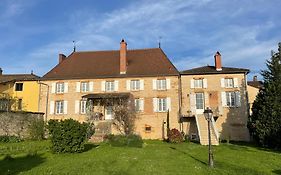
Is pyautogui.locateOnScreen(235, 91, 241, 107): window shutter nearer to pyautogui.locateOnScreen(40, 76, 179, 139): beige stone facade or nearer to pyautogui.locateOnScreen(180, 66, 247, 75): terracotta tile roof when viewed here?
pyautogui.locateOnScreen(180, 66, 247, 75): terracotta tile roof

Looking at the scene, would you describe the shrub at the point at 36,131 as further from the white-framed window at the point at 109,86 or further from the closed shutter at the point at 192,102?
the closed shutter at the point at 192,102

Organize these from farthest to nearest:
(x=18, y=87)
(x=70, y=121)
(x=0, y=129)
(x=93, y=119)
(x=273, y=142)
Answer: (x=18, y=87)
(x=93, y=119)
(x=0, y=129)
(x=273, y=142)
(x=70, y=121)

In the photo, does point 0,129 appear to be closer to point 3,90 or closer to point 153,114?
point 3,90

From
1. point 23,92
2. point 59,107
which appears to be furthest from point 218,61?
point 23,92

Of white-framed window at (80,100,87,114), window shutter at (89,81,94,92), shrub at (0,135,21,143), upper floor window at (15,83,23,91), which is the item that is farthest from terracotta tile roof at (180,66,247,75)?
upper floor window at (15,83,23,91)

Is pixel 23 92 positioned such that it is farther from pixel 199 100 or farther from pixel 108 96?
pixel 199 100

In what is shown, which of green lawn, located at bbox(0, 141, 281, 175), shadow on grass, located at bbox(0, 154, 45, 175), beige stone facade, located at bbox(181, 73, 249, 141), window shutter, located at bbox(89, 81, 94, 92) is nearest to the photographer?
green lawn, located at bbox(0, 141, 281, 175)

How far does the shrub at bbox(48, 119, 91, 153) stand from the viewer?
17.8m

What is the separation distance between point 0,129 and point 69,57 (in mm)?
12047

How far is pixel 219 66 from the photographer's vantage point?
30.7m

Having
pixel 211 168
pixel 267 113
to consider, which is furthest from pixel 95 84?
pixel 211 168

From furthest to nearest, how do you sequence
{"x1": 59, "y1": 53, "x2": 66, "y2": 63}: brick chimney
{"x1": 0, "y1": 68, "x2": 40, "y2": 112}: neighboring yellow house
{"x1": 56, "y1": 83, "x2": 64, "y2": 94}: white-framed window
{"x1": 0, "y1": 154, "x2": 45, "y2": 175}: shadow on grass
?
{"x1": 59, "y1": 53, "x2": 66, "y2": 63}: brick chimney < {"x1": 0, "y1": 68, "x2": 40, "y2": 112}: neighboring yellow house < {"x1": 56, "y1": 83, "x2": 64, "y2": 94}: white-framed window < {"x1": 0, "y1": 154, "x2": 45, "y2": 175}: shadow on grass

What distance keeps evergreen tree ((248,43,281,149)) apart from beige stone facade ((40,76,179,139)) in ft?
28.0

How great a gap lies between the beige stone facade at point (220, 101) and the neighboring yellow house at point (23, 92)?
50.7ft
